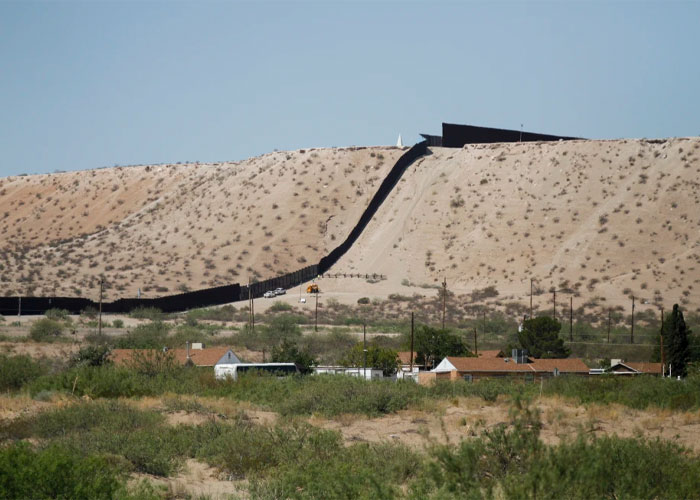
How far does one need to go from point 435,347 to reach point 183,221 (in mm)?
49641

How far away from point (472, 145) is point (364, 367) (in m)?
58.9

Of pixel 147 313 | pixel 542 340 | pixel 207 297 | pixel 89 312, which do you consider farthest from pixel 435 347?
pixel 207 297

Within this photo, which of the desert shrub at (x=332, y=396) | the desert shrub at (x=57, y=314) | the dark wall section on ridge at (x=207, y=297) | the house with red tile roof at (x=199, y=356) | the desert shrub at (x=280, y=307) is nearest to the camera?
the desert shrub at (x=332, y=396)

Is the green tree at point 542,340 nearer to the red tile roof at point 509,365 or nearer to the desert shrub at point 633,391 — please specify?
the red tile roof at point 509,365

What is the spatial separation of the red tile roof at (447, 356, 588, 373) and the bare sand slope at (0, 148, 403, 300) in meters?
36.0

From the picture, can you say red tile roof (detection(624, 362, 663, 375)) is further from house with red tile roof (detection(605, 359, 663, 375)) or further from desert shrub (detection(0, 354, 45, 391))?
desert shrub (detection(0, 354, 45, 391))

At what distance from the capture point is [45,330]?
50188mm

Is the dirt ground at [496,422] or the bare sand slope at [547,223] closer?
the dirt ground at [496,422]

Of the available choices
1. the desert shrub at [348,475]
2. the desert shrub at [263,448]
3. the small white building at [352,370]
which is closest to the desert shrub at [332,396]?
the desert shrub at [263,448]

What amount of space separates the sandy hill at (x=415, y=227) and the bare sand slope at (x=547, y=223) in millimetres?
144

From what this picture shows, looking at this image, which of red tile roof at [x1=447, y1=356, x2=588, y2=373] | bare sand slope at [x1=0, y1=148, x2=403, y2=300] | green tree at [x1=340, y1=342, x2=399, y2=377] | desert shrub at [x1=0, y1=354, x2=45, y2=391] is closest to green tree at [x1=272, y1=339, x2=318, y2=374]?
green tree at [x1=340, y1=342, x2=399, y2=377]

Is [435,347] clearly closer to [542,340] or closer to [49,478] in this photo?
[542,340]

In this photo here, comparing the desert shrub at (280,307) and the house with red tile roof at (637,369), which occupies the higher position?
the desert shrub at (280,307)

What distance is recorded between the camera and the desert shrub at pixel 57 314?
58.0 metres
